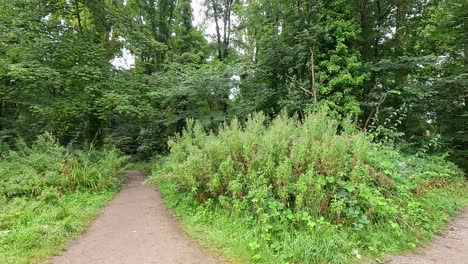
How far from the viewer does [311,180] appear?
418 centimetres

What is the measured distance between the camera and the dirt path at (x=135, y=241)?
3.89 meters

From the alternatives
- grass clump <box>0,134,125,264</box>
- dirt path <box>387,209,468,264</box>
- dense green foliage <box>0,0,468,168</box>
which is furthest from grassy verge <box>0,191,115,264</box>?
dirt path <box>387,209,468,264</box>

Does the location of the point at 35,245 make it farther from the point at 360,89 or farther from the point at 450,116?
the point at 450,116

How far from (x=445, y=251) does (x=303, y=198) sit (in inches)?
81.9

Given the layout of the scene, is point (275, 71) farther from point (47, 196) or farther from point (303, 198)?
point (47, 196)

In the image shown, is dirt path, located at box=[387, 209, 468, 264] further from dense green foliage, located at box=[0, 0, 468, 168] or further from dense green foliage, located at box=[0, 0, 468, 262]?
dense green foliage, located at box=[0, 0, 468, 168]

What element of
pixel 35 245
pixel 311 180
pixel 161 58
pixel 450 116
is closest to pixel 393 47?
pixel 450 116

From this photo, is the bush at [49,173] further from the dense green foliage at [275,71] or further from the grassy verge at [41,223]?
the dense green foliage at [275,71]

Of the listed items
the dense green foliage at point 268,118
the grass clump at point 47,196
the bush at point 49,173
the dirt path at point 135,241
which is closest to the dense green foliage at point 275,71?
the dense green foliage at point 268,118

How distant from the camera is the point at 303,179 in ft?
13.8

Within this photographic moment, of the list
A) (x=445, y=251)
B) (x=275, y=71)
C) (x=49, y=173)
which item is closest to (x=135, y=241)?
(x=49, y=173)

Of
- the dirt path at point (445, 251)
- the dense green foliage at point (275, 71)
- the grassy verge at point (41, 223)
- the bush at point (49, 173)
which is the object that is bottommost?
the dirt path at point (445, 251)

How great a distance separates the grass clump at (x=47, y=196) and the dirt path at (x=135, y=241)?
33cm

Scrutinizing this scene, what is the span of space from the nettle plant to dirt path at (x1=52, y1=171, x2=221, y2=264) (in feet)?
2.84
